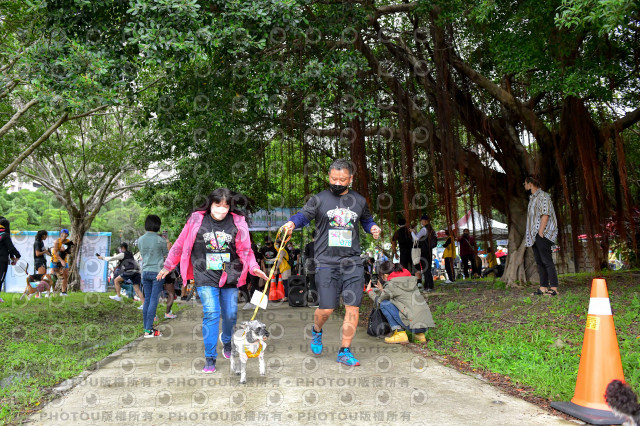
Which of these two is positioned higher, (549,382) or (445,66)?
(445,66)

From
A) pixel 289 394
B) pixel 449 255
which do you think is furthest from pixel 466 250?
pixel 289 394

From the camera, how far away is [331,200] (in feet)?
15.5

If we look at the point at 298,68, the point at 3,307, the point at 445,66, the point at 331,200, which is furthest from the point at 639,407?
the point at 3,307

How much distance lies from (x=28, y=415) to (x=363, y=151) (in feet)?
23.6

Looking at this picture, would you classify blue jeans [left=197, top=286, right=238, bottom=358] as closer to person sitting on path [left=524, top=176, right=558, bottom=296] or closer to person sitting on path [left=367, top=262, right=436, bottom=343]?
person sitting on path [left=367, top=262, right=436, bottom=343]

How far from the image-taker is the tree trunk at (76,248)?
58.4 feet

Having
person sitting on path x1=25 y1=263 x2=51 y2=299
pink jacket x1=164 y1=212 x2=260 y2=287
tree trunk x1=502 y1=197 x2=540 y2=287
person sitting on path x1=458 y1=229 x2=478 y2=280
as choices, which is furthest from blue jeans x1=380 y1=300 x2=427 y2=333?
person sitting on path x1=458 y1=229 x2=478 y2=280

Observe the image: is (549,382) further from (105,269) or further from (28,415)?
(105,269)

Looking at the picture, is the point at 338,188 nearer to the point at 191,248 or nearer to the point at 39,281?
the point at 191,248

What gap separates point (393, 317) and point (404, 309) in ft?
0.58

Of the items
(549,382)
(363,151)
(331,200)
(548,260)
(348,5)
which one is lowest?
(549,382)

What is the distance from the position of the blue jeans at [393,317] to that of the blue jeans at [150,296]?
2.71 meters

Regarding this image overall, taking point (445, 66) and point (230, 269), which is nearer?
point (230, 269)

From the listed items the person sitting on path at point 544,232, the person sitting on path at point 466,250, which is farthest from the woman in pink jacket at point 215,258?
the person sitting on path at point 466,250
